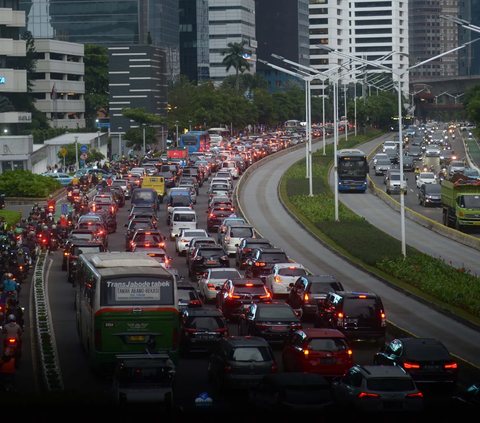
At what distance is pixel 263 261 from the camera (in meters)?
41.1

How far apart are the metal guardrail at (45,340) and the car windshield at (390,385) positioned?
6.93 m

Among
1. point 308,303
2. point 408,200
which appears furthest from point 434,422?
point 408,200

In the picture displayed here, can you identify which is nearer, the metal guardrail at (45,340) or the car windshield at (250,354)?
the car windshield at (250,354)

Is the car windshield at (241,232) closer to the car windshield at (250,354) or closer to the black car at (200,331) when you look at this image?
the black car at (200,331)

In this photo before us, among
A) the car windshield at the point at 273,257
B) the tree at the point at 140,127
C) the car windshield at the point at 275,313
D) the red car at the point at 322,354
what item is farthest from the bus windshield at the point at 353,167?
the red car at the point at 322,354

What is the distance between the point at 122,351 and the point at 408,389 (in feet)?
24.5

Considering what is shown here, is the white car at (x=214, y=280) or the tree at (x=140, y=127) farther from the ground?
the tree at (x=140, y=127)

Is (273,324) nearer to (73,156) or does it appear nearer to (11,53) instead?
(73,156)

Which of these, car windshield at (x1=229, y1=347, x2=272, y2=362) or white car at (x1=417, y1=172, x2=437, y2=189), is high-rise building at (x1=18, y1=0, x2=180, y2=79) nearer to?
white car at (x1=417, y1=172, x2=437, y2=189)

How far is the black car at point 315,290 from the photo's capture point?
107 feet

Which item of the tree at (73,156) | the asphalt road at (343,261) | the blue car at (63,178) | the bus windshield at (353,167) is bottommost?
the asphalt road at (343,261)

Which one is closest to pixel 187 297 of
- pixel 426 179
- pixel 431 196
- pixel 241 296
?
pixel 241 296

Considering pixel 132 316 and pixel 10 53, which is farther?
pixel 10 53

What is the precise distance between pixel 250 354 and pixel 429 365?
3970mm
